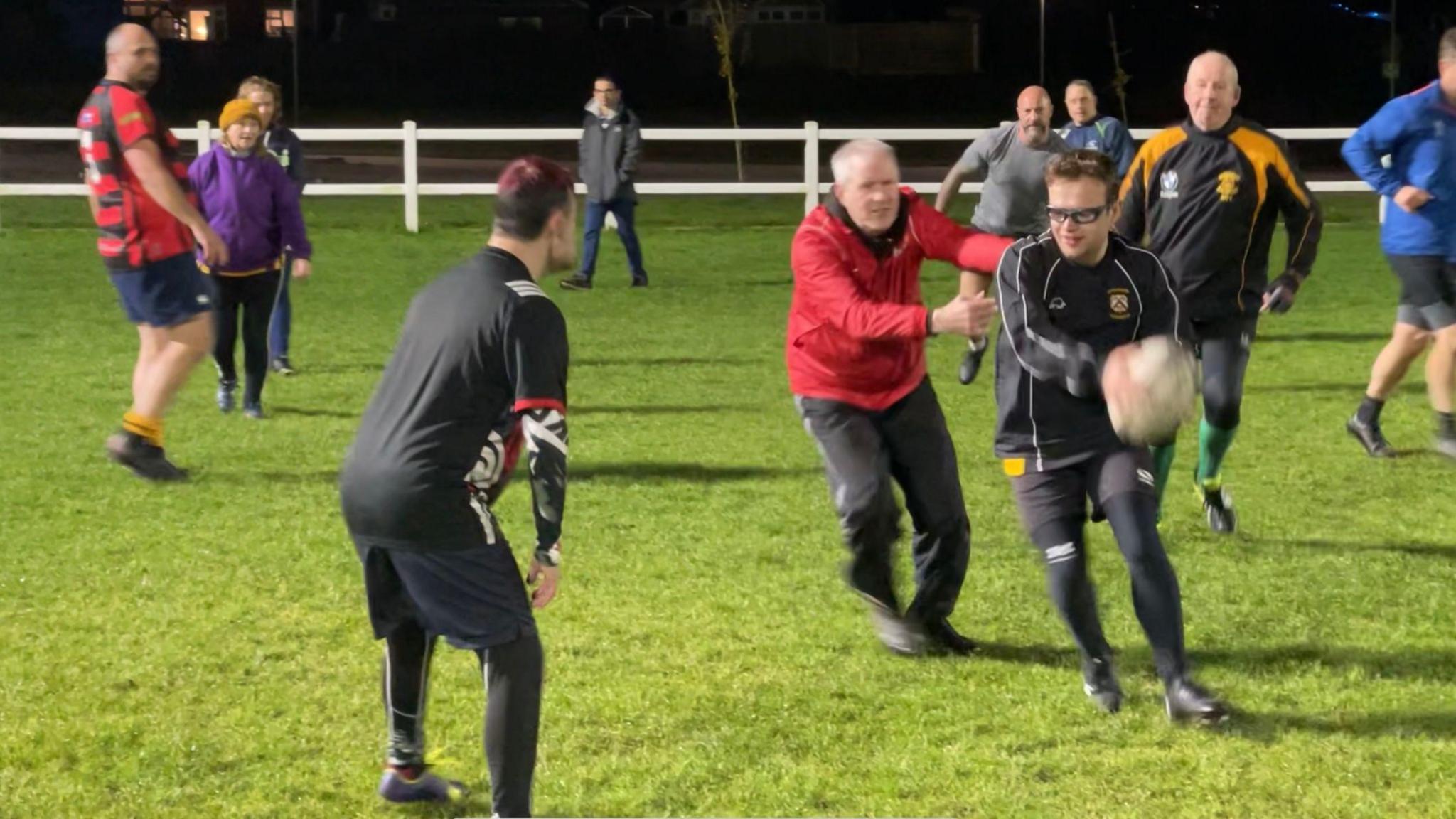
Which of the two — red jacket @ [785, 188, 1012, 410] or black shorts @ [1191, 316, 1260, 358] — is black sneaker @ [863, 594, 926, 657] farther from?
black shorts @ [1191, 316, 1260, 358]

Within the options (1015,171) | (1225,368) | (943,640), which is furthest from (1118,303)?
(1015,171)

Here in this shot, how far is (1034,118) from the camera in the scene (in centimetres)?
1212

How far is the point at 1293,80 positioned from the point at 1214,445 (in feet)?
171

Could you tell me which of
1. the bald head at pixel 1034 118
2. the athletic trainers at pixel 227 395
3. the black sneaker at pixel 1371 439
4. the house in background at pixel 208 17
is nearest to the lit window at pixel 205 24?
the house in background at pixel 208 17

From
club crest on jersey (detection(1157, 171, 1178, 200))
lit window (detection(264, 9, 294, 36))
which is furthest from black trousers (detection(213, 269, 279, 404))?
lit window (detection(264, 9, 294, 36))

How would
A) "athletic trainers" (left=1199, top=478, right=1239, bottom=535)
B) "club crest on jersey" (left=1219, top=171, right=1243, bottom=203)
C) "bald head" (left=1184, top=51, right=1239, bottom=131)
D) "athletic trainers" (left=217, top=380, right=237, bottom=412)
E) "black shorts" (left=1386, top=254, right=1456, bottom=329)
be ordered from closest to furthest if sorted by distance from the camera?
"bald head" (left=1184, top=51, right=1239, bottom=131) < "club crest on jersey" (left=1219, top=171, right=1243, bottom=203) < "athletic trainers" (left=1199, top=478, right=1239, bottom=535) < "black shorts" (left=1386, top=254, right=1456, bottom=329) < "athletic trainers" (left=217, top=380, right=237, bottom=412)

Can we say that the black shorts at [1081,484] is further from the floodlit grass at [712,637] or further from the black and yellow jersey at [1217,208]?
the black and yellow jersey at [1217,208]

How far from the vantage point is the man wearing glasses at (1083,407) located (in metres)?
5.42

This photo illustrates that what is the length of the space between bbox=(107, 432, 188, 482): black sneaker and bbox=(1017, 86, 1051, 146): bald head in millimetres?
5922

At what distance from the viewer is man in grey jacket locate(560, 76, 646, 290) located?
1709 centimetres

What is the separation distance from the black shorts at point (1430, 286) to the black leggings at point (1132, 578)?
14.2ft

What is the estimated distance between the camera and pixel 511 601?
4.36 metres

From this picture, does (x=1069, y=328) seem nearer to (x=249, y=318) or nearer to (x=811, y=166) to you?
(x=249, y=318)

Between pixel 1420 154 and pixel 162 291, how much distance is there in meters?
6.04
